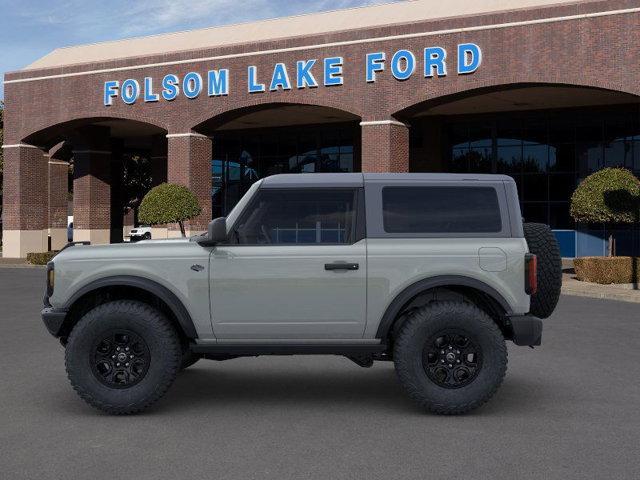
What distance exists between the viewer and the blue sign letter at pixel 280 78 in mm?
32844

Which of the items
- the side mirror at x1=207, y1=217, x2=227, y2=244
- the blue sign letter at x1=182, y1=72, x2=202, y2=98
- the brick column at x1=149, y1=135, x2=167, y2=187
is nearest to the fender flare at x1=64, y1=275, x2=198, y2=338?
the side mirror at x1=207, y1=217, x2=227, y2=244

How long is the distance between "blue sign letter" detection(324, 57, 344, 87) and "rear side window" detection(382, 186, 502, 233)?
2485 cm

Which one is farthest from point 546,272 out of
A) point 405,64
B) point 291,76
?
point 291,76

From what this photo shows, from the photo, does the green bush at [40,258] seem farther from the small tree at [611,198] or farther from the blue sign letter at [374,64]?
the small tree at [611,198]

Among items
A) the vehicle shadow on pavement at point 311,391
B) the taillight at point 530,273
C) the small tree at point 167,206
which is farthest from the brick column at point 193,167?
the taillight at point 530,273

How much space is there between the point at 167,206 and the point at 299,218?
84.8 ft

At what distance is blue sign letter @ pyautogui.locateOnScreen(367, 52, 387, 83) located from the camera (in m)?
30.9

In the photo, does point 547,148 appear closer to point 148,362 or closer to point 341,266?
point 341,266

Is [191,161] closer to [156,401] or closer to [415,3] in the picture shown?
[415,3]

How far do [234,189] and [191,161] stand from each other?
11.7 metres

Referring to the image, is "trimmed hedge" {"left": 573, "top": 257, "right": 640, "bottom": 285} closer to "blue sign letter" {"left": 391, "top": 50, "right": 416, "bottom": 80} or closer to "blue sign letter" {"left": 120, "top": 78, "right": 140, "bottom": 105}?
"blue sign letter" {"left": 391, "top": 50, "right": 416, "bottom": 80}

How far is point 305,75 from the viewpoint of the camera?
32.4 meters

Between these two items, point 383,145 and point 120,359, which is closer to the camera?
point 120,359

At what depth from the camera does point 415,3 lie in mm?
34906
